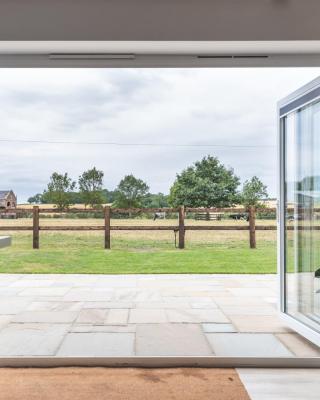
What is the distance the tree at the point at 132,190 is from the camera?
4.36 meters

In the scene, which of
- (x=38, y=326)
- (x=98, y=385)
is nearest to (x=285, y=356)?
(x=98, y=385)

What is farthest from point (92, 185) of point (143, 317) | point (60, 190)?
point (143, 317)

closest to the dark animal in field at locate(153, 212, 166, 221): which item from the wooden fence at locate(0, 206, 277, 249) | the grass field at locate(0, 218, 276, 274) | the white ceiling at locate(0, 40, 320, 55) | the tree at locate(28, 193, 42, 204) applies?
the wooden fence at locate(0, 206, 277, 249)

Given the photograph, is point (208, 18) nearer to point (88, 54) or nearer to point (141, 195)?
point (88, 54)

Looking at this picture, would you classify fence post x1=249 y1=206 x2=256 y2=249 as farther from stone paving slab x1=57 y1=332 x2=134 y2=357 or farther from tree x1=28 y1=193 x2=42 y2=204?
stone paving slab x1=57 y1=332 x2=134 y2=357

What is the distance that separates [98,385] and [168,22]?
6.34ft

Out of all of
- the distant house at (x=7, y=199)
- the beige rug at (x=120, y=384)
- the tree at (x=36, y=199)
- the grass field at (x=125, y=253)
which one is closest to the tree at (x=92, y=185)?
→ the tree at (x=36, y=199)

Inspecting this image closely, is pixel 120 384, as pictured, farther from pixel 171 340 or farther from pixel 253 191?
pixel 253 191

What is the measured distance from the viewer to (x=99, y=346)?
2.73 metres

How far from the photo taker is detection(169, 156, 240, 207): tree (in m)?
4.23

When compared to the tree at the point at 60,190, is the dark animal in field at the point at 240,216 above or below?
below

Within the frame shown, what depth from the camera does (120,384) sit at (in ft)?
7.20

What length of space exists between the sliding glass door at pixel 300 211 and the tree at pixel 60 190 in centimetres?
224

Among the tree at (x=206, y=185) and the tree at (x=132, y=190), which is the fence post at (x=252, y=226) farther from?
the tree at (x=132, y=190)
